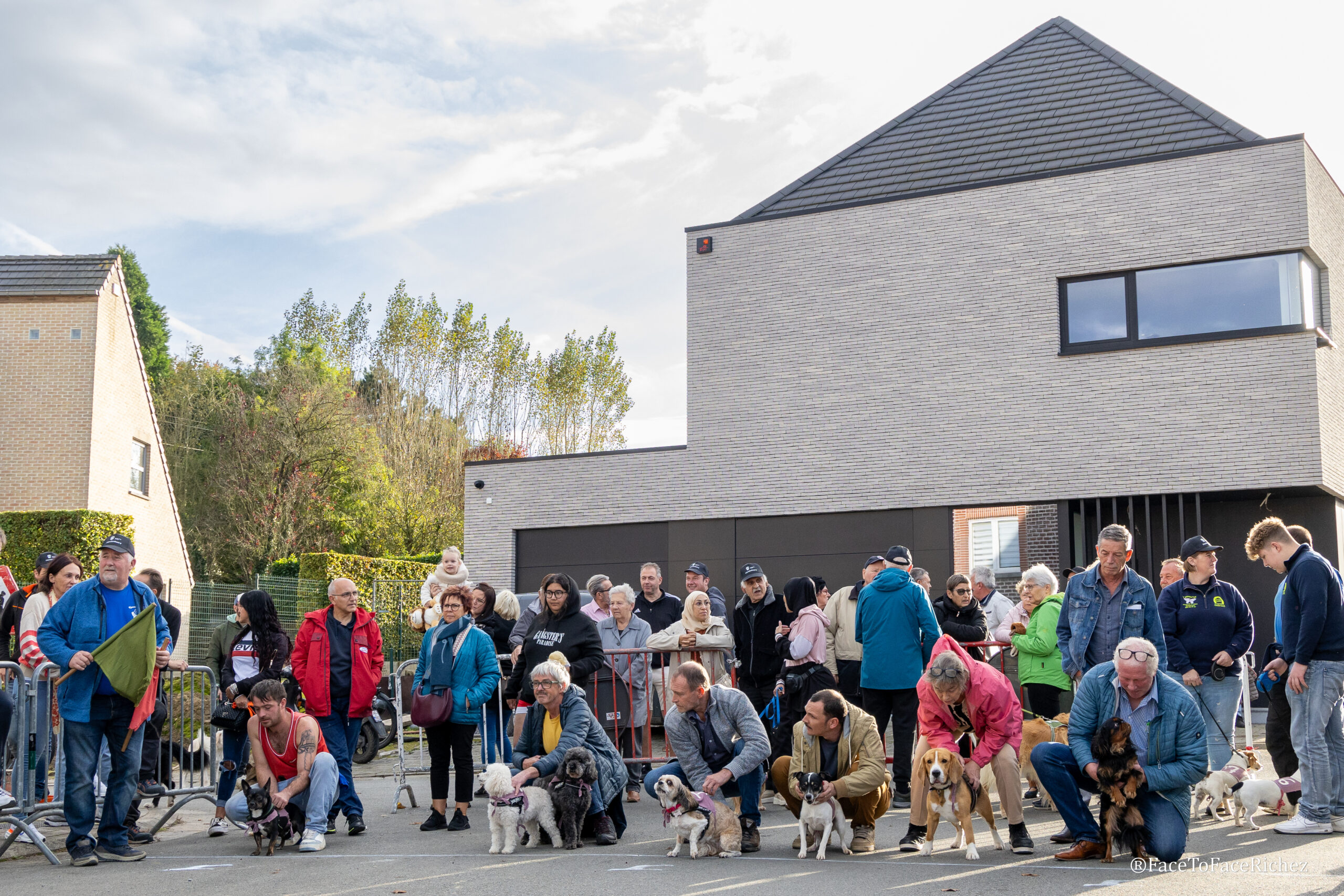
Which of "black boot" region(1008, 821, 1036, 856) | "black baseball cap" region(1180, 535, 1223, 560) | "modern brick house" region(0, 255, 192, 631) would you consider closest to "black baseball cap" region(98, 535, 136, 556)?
"black boot" region(1008, 821, 1036, 856)

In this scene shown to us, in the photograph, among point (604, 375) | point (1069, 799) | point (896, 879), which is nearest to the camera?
point (896, 879)

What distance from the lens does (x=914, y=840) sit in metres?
6.93

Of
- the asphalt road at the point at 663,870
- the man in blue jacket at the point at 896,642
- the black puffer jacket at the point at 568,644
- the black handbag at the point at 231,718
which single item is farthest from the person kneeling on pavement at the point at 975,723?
the black handbag at the point at 231,718

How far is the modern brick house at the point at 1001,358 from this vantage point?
16.2m

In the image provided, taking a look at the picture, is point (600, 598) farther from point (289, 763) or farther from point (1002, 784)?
point (1002, 784)

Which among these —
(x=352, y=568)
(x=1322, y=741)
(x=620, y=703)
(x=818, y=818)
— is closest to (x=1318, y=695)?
(x=1322, y=741)

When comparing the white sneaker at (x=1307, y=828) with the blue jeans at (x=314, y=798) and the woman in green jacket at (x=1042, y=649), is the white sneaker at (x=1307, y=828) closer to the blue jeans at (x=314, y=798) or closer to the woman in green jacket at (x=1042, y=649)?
the woman in green jacket at (x=1042, y=649)

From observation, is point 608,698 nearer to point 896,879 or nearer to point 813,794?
point 813,794

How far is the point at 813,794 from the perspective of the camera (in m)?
6.71

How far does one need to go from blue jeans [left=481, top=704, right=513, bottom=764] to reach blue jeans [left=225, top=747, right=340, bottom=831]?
7.03 ft

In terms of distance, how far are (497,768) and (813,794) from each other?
2037 mm

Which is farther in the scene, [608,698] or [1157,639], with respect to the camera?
[608,698]

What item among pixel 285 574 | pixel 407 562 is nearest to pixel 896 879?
pixel 407 562

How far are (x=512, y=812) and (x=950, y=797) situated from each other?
108 inches
